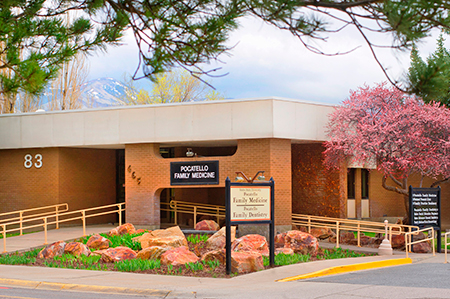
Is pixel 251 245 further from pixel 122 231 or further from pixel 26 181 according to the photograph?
pixel 26 181

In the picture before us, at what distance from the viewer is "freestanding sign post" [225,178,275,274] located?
1404 cm

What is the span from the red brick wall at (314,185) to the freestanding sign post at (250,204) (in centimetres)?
1129

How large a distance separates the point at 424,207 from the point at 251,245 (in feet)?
23.3

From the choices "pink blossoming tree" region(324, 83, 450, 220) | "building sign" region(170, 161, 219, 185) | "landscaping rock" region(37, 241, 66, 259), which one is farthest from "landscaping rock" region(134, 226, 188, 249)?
"pink blossoming tree" region(324, 83, 450, 220)

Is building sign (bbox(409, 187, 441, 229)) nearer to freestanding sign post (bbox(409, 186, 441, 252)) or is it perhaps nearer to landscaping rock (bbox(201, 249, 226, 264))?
freestanding sign post (bbox(409, 186, 441, 252))

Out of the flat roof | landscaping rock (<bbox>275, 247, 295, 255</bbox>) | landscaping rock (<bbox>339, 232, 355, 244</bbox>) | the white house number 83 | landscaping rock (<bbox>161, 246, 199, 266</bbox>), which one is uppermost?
the flat roof

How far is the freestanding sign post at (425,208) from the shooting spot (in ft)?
64.3

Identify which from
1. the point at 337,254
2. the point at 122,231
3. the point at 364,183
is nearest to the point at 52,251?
the point at 122,231

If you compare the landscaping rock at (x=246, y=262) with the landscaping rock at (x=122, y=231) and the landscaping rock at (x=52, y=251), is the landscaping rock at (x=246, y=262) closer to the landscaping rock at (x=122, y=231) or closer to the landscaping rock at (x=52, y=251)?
the landscaping rock at (x=52, y=251)

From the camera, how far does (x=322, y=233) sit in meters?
22.5

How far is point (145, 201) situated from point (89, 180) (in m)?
4.90

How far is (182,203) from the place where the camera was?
26.6 metres

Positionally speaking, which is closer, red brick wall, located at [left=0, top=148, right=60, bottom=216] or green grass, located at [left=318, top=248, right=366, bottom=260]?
green grass, located at [left=318, top=248, right=366, bottom=260]

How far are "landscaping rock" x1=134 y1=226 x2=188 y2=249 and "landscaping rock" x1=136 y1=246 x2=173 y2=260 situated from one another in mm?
1069
